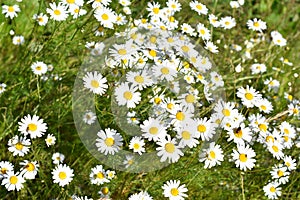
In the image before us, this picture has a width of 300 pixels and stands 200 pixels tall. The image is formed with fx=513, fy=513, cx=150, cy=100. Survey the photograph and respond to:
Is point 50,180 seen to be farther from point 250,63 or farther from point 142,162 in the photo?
point 250,63

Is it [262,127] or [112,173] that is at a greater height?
[262,127]

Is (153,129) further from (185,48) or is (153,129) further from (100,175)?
(185,48)

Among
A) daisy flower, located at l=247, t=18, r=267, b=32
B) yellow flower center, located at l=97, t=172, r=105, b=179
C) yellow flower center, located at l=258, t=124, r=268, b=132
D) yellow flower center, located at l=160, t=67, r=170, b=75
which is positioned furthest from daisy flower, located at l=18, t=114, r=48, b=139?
daisy flower, located at l=247, t=18, r=267, b=32

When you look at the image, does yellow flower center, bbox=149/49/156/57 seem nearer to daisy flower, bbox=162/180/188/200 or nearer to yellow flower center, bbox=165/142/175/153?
yellow flower center, bbox=165/142/175/153

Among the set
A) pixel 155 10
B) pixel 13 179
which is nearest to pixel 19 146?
pixel 13 179

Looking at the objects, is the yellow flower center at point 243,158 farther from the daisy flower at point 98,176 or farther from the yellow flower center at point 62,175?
the yellow flower center at point 62,175

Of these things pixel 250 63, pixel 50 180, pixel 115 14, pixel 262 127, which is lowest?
pixel 50 180

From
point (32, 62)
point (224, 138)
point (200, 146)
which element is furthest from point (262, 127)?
point (32, 62)

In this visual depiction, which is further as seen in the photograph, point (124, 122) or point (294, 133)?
point (294, 133)
